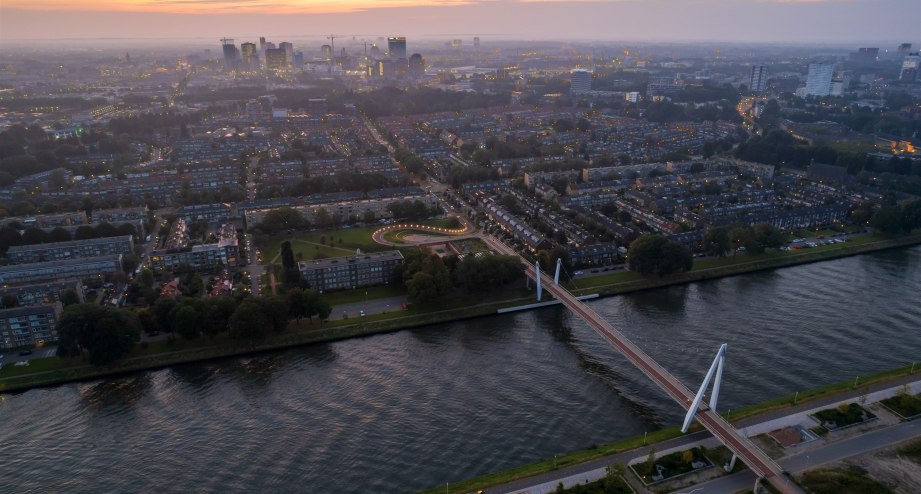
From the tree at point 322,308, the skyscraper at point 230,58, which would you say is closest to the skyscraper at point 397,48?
the skyscraper at point 230,58

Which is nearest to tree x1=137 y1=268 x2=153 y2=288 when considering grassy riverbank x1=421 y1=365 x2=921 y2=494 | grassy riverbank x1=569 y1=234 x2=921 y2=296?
grassy riverbank x1=421 y1=365 x2=921 y2=494

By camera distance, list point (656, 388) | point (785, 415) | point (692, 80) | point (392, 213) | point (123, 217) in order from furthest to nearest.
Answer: point (692, 80), point (392, 213), point (123, 217), point (656, 388), point (785, 415)

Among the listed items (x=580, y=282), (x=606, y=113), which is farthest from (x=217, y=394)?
(x=606, y=113)

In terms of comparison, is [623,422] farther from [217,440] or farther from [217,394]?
[217,394]

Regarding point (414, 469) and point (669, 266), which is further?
point (669, 266)

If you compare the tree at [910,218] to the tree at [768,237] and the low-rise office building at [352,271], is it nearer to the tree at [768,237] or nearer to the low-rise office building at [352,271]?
the tree at [768,237]

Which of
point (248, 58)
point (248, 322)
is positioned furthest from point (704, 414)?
point (248, 58)
